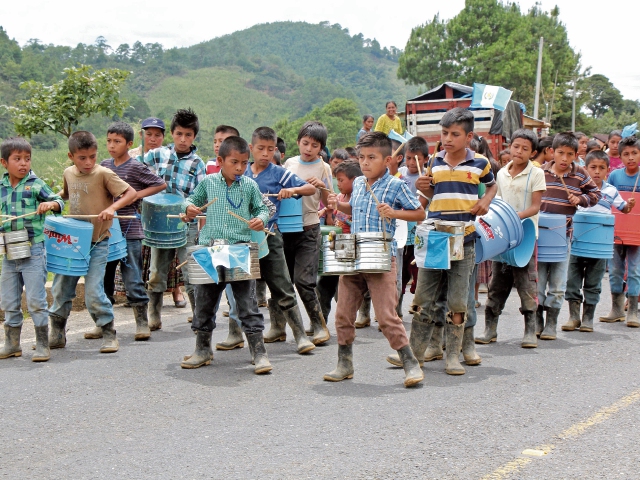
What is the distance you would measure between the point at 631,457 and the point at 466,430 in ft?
3.04

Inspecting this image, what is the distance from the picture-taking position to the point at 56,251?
7055 mm

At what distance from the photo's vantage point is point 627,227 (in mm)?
9219

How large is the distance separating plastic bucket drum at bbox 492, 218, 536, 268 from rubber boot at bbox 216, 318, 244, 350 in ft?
7.81

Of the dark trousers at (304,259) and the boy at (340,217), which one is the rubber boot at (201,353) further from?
the boy at (340,217)

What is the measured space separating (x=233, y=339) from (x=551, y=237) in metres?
3.12

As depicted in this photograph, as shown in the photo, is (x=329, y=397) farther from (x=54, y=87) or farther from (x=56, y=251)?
(x=54, y=87)

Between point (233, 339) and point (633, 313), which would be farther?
point (633, 313)

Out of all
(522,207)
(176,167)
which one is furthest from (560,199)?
(176,167)

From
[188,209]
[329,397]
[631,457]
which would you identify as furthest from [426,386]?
[188,209]

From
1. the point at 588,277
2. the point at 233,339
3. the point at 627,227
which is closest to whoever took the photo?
the point at 233,339

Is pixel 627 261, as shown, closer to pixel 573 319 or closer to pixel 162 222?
pixel 573 319

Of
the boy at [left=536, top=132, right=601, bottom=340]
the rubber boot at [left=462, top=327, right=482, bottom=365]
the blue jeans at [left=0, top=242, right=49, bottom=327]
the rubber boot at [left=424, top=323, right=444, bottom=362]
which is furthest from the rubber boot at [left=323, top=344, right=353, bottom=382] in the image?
the boy at [left=536, top=132, right=601, bottom=340]

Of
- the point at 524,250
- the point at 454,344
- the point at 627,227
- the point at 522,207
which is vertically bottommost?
the point at 454,344

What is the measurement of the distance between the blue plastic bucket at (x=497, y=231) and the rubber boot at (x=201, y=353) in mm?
2239
